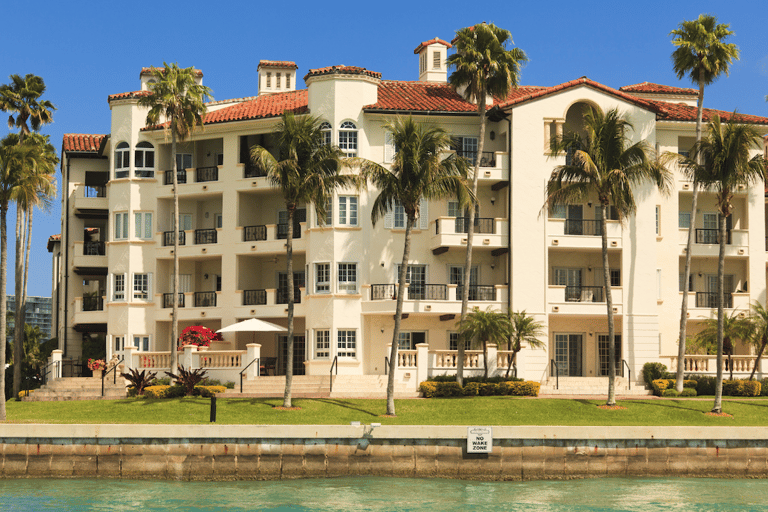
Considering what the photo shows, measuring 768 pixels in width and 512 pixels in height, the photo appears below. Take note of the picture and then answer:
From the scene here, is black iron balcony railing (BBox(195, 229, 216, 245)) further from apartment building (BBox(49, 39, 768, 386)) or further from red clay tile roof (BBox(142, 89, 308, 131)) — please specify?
red clay tile roof (BBox(142, 89, 308, 131))

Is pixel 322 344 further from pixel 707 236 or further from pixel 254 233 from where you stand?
pixel 707 236

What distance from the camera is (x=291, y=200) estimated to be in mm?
38531

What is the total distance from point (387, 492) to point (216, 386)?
52.7 ft

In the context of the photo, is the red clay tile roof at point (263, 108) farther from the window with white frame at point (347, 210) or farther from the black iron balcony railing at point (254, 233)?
the black iron balcony railing at point (254, 233)

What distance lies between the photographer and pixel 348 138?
1886 inches

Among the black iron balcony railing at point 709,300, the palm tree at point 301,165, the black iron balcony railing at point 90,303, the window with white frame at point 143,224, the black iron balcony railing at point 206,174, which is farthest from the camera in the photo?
the black iron balcony railing at point 90,303

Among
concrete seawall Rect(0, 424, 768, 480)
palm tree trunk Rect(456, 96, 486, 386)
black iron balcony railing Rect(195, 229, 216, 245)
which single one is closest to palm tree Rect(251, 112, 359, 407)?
concrete seawall Rect(0, 424, 768, 480)

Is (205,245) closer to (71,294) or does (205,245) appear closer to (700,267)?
(71,294)

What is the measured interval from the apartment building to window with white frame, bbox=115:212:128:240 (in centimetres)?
7

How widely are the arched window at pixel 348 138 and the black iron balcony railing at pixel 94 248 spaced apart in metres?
17.0

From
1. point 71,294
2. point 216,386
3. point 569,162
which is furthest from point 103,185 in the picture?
point 569,162

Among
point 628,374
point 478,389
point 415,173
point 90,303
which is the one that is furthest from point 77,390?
point 628,374

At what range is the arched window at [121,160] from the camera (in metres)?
52.2

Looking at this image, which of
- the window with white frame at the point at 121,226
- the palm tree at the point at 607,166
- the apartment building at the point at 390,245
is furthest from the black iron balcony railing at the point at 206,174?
the palm tree at the point at 607,166
